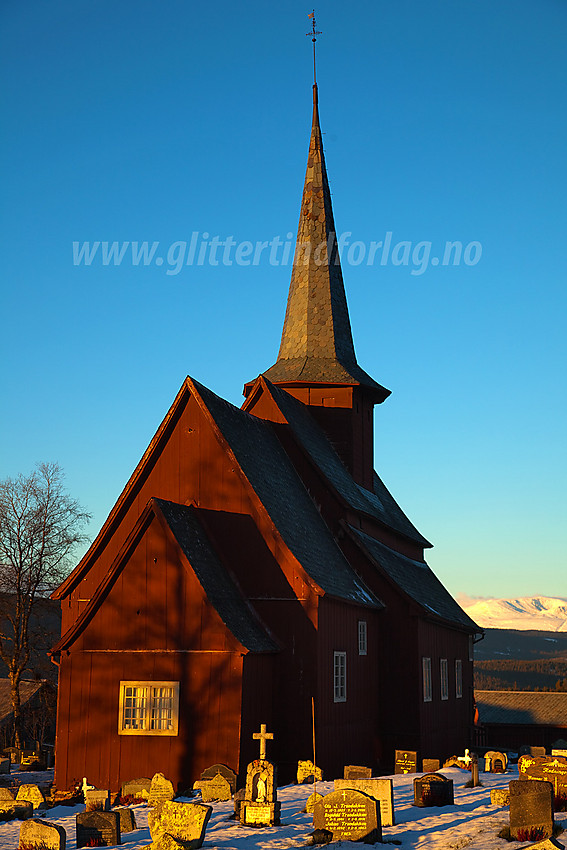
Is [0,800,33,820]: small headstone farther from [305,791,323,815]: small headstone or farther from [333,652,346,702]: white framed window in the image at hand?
[333,652,346,702]: white framed window

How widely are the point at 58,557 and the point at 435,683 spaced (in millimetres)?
16564

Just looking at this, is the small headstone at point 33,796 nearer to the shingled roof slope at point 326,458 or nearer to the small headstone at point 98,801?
the small headstone at point 98,801

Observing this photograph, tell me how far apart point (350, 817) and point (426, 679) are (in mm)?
15143

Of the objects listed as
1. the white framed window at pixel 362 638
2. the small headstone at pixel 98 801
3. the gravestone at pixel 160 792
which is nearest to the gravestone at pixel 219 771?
the gravestone at pixel 160 792

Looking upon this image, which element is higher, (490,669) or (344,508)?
(344,508)

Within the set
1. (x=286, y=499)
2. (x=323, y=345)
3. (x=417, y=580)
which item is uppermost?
(x=323, y=345)

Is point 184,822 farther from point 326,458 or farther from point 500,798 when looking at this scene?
point 326,458

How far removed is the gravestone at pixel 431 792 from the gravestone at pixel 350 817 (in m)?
3.20

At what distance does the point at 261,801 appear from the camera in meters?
15.8

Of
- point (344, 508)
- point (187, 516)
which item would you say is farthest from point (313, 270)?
point (187, 516)

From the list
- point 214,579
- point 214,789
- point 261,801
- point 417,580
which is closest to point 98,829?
point 261,801

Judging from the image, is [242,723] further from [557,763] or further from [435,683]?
[435,683]

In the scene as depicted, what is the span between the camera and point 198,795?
19.4 m

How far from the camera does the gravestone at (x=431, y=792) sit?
17.3 meters
